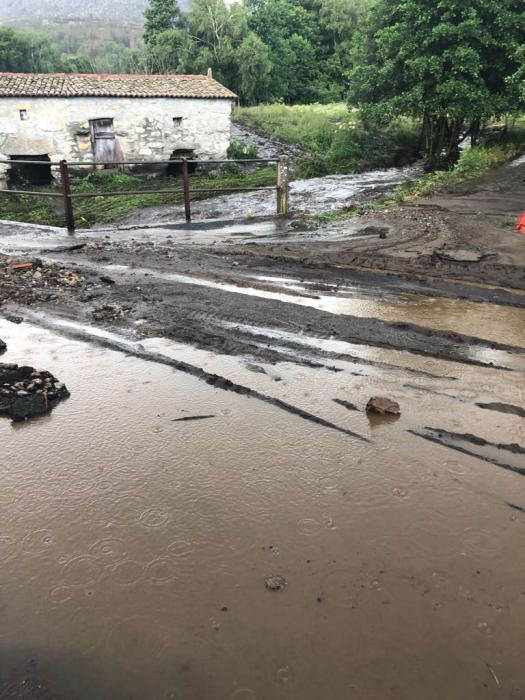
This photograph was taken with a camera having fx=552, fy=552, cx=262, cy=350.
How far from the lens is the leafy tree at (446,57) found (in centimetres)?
1644

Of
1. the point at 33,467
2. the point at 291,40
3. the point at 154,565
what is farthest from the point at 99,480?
the point at 291,40

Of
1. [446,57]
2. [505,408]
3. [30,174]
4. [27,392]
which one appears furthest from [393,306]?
[30,174]

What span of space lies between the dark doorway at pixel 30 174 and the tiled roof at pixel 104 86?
248 cm

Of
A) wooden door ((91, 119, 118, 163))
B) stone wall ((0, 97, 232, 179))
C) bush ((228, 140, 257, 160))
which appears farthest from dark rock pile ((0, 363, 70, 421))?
bush ((228, 140, 257, 160))

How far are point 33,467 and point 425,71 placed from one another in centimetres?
1816

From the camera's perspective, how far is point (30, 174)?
23.8m

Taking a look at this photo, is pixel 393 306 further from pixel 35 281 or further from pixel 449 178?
pixel 449 178

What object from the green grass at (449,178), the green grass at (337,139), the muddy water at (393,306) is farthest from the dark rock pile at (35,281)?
the green grass at (337,139)

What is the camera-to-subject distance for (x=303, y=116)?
3325 cm

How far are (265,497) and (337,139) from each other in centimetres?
2669

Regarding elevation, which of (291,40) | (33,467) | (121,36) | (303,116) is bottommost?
(33,467)

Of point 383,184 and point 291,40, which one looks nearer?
point 383,184

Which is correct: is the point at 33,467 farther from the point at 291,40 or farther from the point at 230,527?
the point at 291,40

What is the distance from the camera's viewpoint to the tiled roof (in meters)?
22.9
